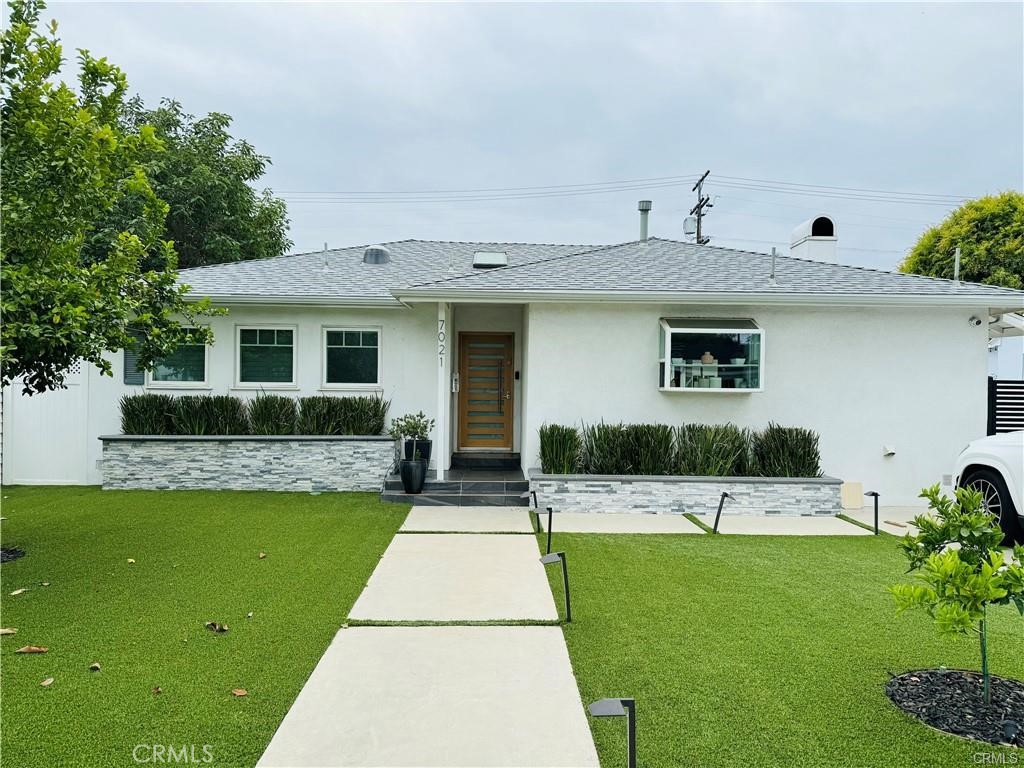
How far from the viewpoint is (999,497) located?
6891 mm

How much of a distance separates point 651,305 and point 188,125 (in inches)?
713

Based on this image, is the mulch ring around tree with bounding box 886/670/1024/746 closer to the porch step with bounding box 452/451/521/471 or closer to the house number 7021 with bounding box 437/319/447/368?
the house number 7021 with bounding box 437/319/447/368

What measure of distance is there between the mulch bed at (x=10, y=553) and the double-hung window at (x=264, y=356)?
450 cm

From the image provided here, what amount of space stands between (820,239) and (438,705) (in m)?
11.7

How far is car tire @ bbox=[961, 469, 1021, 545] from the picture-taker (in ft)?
22.1

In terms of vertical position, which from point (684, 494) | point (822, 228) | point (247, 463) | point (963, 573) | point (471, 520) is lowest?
point (471, 520)

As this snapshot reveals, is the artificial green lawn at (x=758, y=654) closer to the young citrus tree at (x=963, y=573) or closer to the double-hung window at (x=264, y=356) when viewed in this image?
the young citrus tree at (x=963, y=573)

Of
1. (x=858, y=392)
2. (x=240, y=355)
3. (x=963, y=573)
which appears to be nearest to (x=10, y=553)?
(x=240, y=355)

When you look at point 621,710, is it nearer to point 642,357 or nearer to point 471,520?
point 471,520

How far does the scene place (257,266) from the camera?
39.4 feet

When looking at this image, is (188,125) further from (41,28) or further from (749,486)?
(749,486)

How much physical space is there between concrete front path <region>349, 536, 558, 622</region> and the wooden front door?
4587mm

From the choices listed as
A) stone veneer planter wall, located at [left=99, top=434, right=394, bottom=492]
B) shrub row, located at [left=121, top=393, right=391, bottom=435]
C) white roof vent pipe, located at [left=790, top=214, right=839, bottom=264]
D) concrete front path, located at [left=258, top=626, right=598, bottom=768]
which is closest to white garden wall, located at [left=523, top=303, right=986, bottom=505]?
stone veneer planter wall, located at [left=99, top=434, right=394, bottom=492]

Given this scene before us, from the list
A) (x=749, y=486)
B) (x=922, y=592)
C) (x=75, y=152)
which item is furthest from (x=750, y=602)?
(x=75, y=152)
